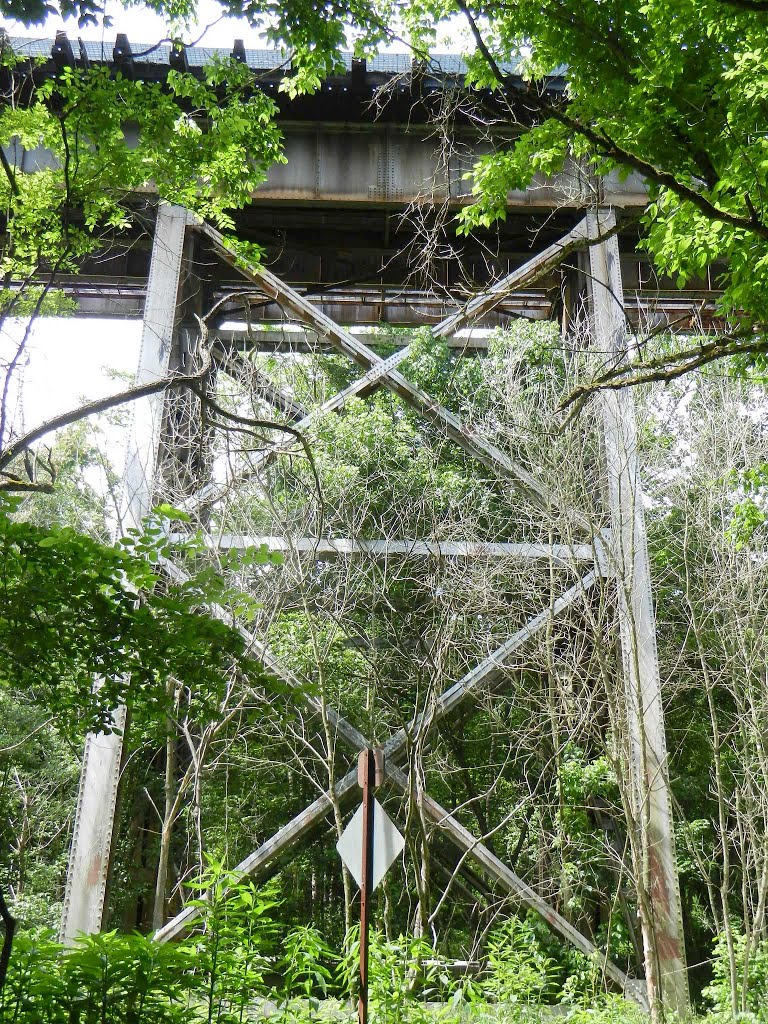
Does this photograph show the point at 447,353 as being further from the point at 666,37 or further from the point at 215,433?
the point at 666,37

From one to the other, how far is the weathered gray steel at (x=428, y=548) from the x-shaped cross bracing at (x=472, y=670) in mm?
389

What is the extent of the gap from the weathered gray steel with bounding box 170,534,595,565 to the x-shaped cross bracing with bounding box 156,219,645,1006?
0.39 metres

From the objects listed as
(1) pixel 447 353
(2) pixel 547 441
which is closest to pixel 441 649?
(2) pixel 547 441

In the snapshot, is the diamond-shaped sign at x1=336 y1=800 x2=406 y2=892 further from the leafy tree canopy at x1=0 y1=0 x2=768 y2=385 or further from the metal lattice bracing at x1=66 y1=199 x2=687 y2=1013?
the metal lattice bracing at x1=66 y1=199 x2=687 y2=1013

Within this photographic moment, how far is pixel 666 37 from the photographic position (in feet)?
18.2

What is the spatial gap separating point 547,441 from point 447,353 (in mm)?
4650

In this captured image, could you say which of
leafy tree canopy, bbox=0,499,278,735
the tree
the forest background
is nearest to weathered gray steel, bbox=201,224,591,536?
the forest background

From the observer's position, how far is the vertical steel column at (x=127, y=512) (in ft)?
34.6

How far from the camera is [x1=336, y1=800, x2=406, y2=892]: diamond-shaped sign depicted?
5535mm

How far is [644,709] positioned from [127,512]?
7666mm

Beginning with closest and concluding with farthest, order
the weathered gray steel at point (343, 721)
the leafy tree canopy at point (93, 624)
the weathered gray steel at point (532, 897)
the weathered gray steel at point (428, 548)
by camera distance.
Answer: the leafy tree canopy at point (93, 624), the weathered gray steel at point (532, 897), the weathered gray steel at point (343, 721), the weathered gray steel at point (428, 548)

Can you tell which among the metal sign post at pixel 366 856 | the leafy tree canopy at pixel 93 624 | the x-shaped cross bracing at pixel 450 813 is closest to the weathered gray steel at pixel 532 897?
A: the x-shaped cross bracing at pixel 450 813

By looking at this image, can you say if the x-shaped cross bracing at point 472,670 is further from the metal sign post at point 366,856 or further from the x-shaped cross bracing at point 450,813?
the metal sign post at point 366,856

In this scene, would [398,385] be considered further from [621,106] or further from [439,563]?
[621,106]
